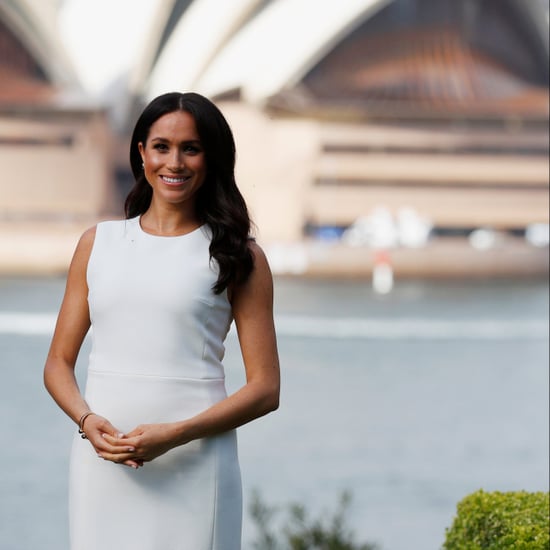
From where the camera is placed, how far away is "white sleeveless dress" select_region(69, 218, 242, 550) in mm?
936

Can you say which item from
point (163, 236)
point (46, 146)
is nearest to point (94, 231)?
point (163, 236)

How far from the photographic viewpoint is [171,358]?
943mm

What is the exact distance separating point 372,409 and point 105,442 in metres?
13.8

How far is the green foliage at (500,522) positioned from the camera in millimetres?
1435

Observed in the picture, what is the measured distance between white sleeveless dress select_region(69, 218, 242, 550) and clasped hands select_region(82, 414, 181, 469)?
26 mm

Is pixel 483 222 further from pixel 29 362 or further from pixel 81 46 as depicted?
pixel 29 362

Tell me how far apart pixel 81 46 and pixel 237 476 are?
25743 millimetres

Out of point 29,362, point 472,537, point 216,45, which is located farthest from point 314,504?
point 216,45

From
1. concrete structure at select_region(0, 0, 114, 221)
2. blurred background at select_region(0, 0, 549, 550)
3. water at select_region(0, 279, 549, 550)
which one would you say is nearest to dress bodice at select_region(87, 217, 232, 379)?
water at select_region(0, 279, 549, 550)

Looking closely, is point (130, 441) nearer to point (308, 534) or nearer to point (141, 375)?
point (141, 375)

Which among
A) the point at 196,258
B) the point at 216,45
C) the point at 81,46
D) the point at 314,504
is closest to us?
the point at 196,258

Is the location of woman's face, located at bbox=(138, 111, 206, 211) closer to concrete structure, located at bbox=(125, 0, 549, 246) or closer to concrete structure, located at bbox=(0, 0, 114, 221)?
concrete structure, located at bbox=(125, 0, 549, 246)

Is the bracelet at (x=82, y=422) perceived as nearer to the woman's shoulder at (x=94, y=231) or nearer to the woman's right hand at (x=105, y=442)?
the woman's right hand at (x=105, y=442)

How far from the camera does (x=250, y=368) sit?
97cm
